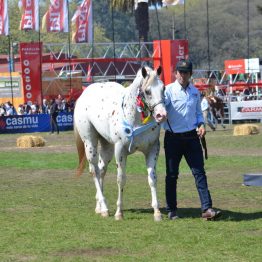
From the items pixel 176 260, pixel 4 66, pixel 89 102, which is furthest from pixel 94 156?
pixel 4 66

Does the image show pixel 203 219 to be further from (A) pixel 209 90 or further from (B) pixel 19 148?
(A) pixel 209 90

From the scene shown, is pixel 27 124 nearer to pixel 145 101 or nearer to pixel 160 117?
pixel 145 101

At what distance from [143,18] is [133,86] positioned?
47361 millimetres

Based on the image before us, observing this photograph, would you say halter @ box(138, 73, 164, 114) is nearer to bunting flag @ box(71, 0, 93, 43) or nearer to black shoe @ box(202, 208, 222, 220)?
black shoe @ box(202, 208, 222, 220)

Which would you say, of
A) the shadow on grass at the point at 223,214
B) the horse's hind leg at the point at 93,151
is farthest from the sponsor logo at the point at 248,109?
the shadow on grass at the point at 223,214

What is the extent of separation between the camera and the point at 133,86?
11664mm

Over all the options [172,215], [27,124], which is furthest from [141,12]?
[172,215]

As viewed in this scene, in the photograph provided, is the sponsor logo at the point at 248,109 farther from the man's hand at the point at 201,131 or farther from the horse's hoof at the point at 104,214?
the man's hand at the point at 201,131

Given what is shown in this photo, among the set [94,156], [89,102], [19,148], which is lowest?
[19,148]

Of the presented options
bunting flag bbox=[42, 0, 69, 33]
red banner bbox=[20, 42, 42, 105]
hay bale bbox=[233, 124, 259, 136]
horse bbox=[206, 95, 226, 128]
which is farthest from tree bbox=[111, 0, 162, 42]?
hay bale bbox=[233, 124, 259, 136]

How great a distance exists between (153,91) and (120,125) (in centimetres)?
78

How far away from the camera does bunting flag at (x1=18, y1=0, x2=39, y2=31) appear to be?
156 feet

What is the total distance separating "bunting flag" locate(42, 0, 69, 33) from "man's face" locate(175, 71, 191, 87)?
36.8 m

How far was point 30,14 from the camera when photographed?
157ft
